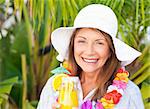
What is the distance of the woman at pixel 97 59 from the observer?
1.47 meters

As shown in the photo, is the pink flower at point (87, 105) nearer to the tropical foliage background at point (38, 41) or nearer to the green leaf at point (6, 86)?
the tropical foliage background at point (38, 41)

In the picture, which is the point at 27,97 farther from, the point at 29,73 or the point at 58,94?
the point at 58,94

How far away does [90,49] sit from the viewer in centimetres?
146

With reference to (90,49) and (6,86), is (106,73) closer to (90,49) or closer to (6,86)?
(90,49)

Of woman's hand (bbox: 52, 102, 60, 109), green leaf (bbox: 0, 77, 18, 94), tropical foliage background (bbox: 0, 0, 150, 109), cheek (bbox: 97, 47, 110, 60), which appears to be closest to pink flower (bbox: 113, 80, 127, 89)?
cheek (bbox: 97, 47, 110, 60)

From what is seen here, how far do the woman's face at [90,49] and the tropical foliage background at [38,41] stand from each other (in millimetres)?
346

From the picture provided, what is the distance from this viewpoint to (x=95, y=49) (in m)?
1.47

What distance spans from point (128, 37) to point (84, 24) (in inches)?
25.0

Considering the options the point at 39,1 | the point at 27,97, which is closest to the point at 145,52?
the point at 39,1

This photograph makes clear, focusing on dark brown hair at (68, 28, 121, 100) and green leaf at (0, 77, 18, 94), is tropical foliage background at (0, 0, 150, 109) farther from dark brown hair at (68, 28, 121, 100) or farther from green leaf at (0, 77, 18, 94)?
dark brown hair at (68, 28, 121, 100)

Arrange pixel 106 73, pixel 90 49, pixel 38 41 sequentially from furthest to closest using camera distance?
pixel 38 41 → pixel 106 73 → pixel 90 49

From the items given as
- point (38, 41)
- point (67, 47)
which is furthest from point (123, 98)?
point (38, 41)

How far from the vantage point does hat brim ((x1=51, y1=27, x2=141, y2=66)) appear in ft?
4.93

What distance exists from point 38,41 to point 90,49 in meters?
1.35
